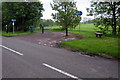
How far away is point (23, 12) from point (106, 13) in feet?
55.8

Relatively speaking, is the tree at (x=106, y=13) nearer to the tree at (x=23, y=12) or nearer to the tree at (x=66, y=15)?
the tree at (x=66, y=15)

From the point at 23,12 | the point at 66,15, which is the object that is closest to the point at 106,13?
the point at 66,15

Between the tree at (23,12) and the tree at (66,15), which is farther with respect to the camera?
the tree at (23,12)

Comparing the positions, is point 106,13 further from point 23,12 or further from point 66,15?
point 23,12

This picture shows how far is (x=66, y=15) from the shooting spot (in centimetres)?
1723

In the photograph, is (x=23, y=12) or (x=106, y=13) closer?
(x=106, y=13)

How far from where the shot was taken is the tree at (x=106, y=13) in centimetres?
1828

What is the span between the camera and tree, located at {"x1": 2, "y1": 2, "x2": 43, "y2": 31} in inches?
1140

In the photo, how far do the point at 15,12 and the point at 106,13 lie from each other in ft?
63.6

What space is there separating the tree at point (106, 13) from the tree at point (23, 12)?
14.4m

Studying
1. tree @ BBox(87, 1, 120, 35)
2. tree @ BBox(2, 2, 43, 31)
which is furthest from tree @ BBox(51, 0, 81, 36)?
tree @ BBox(2, 2, 43, 31)

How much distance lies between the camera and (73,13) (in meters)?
17.4

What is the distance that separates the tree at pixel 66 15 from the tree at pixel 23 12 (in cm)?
1234

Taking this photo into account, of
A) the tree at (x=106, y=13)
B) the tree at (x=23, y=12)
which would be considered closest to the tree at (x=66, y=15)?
the tree at (x=106, y=13)
